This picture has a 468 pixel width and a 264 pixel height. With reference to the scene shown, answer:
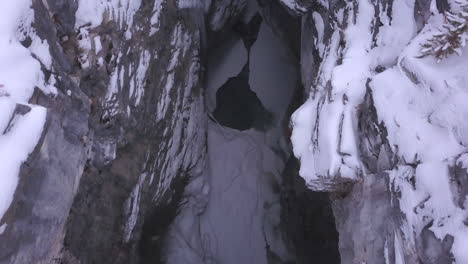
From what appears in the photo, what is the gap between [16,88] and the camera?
1725 mm

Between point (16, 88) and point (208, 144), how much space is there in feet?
10.3

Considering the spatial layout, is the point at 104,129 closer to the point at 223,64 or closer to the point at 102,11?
the point at 102,11

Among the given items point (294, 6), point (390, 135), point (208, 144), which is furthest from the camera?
point (208, 144)

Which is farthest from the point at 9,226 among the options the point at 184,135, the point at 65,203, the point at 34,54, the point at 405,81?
the point at 184,135

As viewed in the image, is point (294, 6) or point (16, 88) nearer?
point (16, 88)

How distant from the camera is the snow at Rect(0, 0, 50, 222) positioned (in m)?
1.51

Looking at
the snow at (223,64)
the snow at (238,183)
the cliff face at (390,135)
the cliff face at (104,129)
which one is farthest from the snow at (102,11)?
the snow at (223,64)

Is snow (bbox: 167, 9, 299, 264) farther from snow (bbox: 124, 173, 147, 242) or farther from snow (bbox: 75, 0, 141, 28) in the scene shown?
snow (bbox: 75, 0, 141, 28)

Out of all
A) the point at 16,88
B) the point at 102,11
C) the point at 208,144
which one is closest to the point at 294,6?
the point at 208,144

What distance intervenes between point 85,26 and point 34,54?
1.83 ft

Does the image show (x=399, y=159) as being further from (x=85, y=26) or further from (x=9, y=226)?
(x=85, y=26)

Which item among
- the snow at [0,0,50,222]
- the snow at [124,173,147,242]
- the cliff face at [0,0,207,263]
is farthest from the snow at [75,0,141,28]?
the snow at [124,173,147,242]

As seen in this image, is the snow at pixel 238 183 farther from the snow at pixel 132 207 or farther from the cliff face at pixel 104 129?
the snow at pixel 132 207

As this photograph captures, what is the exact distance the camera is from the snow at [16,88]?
59.6 inches
